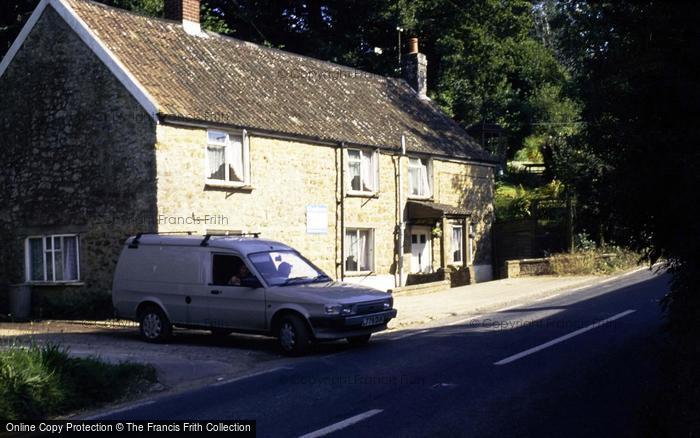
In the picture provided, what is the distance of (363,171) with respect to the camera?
88.8ft

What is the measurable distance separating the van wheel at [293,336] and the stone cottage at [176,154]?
7536 mm

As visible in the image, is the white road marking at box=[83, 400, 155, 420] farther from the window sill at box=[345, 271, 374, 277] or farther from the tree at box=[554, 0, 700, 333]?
the window sill at box=[345, 271, 374, 277]

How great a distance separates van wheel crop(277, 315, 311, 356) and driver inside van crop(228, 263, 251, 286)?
4.18 feet

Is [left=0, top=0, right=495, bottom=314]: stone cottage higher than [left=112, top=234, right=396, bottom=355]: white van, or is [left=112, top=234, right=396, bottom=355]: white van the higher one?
[left=0, top=0, right=495, bottom=314]: stone cottage

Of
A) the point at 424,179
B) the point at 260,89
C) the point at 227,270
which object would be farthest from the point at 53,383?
the point at 424,179

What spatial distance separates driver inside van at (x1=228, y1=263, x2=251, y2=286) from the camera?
1495 cm

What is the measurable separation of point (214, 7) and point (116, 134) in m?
22.9

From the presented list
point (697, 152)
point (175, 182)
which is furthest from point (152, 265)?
point (697, 152)

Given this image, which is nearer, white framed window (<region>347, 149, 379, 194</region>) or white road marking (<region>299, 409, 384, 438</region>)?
white road marking (<region>299, 409, 384, 438</region>)

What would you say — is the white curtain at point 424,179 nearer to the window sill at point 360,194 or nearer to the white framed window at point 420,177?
the white framed window at point 420,177

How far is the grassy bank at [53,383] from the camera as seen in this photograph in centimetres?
934

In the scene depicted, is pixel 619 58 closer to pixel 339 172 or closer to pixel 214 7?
pixel 339 172

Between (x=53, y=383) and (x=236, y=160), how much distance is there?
13.1 metres

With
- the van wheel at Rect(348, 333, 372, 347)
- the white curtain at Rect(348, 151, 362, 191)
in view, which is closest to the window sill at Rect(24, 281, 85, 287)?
the white curtain at Rect(348, 151, 362, 191)
